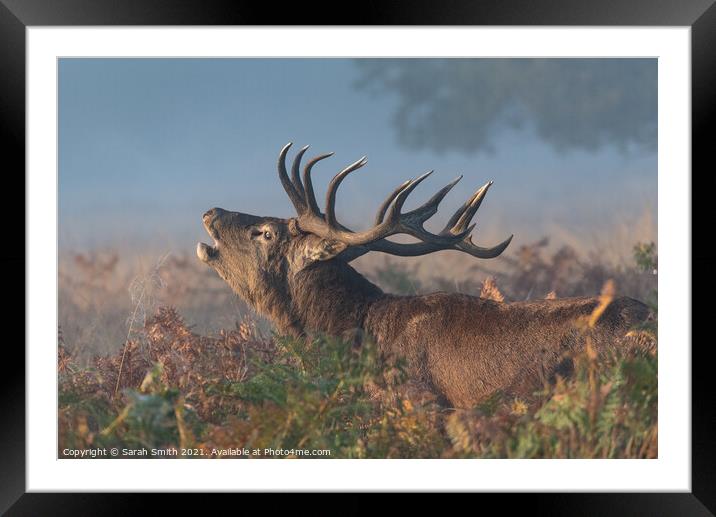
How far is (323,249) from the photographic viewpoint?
9.51 m

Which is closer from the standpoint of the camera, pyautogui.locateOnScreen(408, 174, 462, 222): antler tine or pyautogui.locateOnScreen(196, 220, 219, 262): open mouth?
pyautogui.locateOnScreen(408, 174, 462, 222): antler tine

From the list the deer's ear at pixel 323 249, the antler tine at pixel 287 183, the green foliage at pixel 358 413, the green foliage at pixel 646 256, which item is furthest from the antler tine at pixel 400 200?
the green foliage at pixel 646 256

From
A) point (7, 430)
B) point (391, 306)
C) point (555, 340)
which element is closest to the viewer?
point (7, 430)

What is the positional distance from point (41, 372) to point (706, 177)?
5438 millimetres

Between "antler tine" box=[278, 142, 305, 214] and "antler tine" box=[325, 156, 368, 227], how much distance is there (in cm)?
35

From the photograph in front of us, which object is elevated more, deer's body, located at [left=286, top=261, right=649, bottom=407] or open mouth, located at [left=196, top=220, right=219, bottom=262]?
open mouth, located at [left=196, top=220, right=219, bottom=262]

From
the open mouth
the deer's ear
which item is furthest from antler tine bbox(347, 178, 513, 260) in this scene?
the open mouth

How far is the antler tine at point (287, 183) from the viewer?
30.9 feet

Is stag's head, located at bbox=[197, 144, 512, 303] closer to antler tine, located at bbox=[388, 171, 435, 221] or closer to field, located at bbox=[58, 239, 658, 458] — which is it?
antler tine, located at bbox=[388, 171, 435, 221]

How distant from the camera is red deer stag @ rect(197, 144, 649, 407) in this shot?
884 cm

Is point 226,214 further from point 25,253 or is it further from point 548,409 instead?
point 548,409

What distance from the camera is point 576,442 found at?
297 inches

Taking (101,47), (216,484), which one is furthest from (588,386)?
(101,47)

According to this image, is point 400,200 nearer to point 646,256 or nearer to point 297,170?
point 297,170
